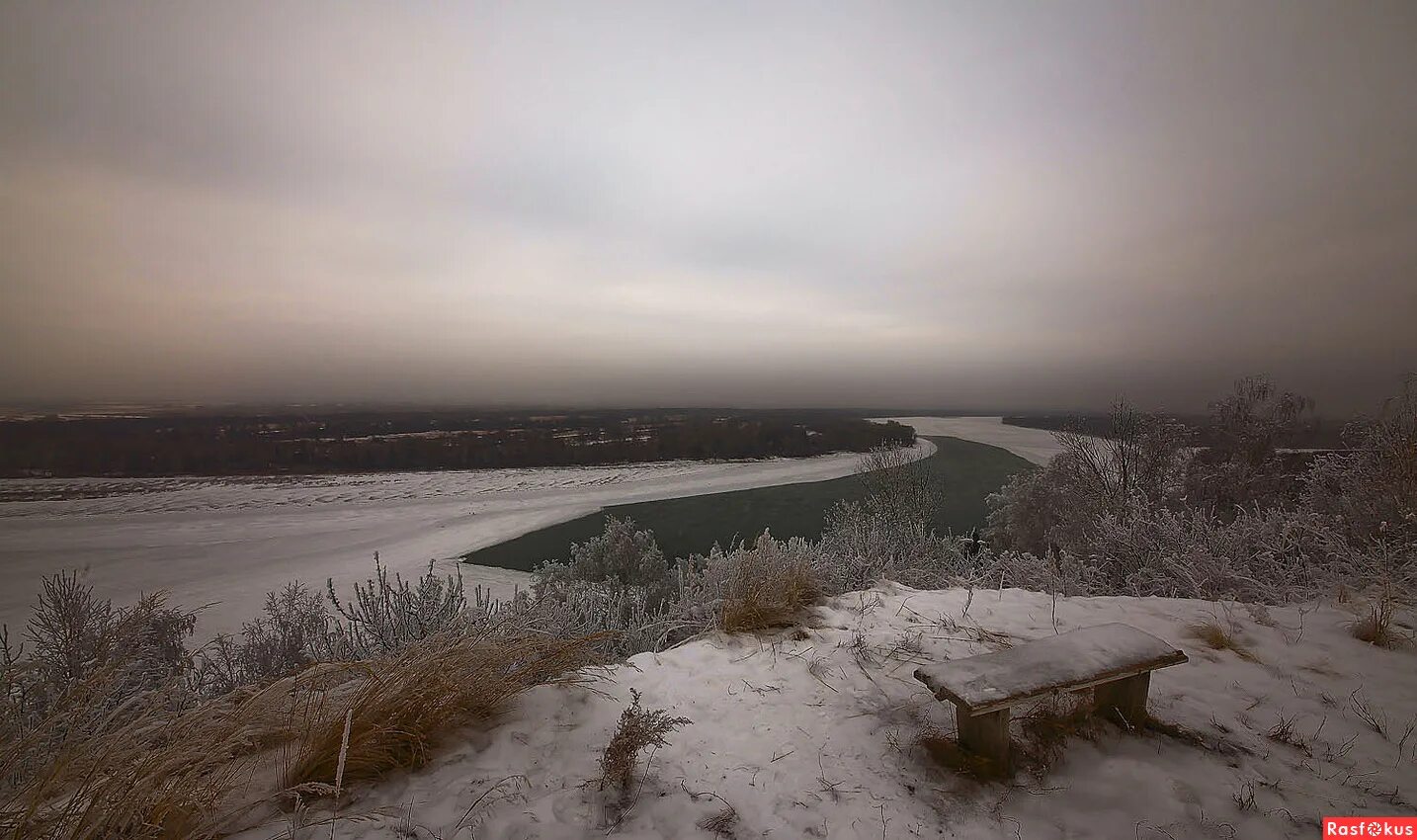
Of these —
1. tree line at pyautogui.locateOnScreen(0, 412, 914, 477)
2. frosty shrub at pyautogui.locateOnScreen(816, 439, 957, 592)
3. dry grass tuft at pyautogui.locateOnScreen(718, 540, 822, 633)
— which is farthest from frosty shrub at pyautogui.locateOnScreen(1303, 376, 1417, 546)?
tree line at pyautogui.locateOnScreen(0, 412, 914, 477)

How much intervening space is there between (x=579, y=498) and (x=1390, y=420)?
21070 mm

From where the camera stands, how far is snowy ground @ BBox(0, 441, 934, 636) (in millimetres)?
5727

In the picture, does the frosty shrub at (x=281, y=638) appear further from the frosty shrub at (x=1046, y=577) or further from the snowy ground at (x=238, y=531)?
the frosty shrub at (x=1046, y=577)

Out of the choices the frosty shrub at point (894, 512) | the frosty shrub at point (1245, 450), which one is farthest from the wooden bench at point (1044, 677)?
→ the frosty shrub at point (1245, 450)

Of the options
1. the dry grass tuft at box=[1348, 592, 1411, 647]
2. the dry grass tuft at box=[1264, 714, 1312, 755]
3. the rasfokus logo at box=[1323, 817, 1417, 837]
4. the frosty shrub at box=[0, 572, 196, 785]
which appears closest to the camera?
the rasfokus logo at box=[1323, 817, 1417, 837]

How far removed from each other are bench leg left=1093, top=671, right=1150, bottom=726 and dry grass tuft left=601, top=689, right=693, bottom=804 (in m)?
2.38

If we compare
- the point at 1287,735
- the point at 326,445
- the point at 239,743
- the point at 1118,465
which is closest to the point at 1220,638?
the point at 1287,735

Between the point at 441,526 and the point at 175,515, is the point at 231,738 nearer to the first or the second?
the point at 175,515

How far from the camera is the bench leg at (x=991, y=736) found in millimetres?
2281

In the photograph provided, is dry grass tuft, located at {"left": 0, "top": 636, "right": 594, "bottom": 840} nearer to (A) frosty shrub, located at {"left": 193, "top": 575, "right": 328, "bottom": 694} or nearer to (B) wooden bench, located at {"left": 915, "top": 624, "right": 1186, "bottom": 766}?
(B) wooden bench, located at {"left": 915, "top": 624, "right": 1186, "bottom": 766}

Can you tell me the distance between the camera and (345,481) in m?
12.2

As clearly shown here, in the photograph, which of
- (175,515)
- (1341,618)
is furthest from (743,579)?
(175,515)

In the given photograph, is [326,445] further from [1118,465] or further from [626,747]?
[1118,465]

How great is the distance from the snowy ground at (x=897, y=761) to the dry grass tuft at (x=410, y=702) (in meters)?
0.13
